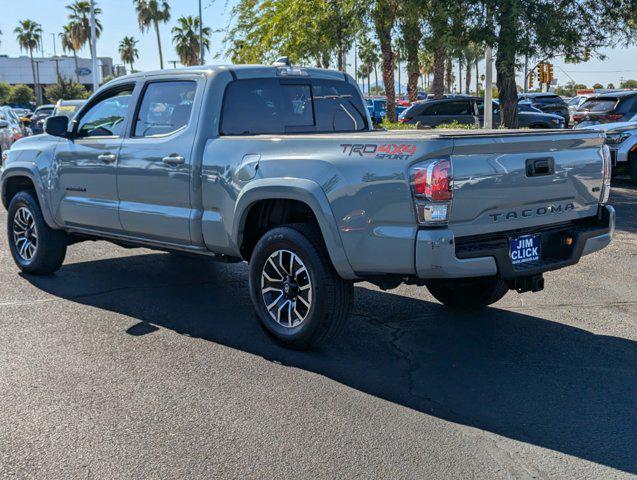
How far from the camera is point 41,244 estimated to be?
24.8 ft

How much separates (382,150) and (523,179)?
3.02ft

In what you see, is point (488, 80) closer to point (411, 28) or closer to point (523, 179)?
point (411, 28)

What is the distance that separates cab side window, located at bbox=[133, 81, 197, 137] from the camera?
6176 millimetres

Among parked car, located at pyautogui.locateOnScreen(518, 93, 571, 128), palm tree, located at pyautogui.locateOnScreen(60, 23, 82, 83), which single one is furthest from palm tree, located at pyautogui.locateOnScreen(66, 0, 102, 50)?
parked car, located at pyautogui.locateOnScreen(518, 93, 571, 128)

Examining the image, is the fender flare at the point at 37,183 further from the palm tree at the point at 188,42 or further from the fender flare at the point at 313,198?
the palm tree at the point at 188,42

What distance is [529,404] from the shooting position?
4.44m

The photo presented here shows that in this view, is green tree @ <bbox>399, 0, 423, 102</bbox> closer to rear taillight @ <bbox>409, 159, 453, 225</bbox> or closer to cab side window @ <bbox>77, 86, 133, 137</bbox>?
cab side window @ <bbox>77, 86, 133, 137</bbox>

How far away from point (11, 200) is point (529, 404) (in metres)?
5.89

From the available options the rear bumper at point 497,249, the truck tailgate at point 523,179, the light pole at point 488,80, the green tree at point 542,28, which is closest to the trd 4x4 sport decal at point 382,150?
the truck tailgate at point 523,179

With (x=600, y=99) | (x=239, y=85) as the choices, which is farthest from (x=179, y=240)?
(x=600, y=99)

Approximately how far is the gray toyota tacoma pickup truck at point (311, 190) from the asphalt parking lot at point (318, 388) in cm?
47

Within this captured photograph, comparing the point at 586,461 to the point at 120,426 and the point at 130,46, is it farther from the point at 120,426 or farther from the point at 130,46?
the point at 130,46

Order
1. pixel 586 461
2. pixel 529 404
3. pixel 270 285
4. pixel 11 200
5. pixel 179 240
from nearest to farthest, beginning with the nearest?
pixel 586 461 < pixel 529 404 < pixel 270 285 < pixel 179 240 < pixel 11 200

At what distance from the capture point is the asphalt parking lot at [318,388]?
3.76 metres
